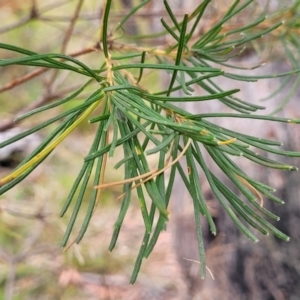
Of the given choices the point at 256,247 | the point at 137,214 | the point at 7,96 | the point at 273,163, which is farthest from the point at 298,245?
the point at 7,96

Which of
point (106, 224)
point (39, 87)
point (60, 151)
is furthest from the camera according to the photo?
point (39, 87)

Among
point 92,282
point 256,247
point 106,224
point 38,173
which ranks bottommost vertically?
point 92,282

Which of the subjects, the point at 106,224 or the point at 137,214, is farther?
the point at 137,214

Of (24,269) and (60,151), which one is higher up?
(60,151)

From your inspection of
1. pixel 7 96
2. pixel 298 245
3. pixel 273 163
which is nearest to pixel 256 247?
pixel 298 245

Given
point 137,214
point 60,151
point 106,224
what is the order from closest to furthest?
point 106,224 < point 137,214 < point 60,151

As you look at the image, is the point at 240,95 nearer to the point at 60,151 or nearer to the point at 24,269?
the point at 24,269
